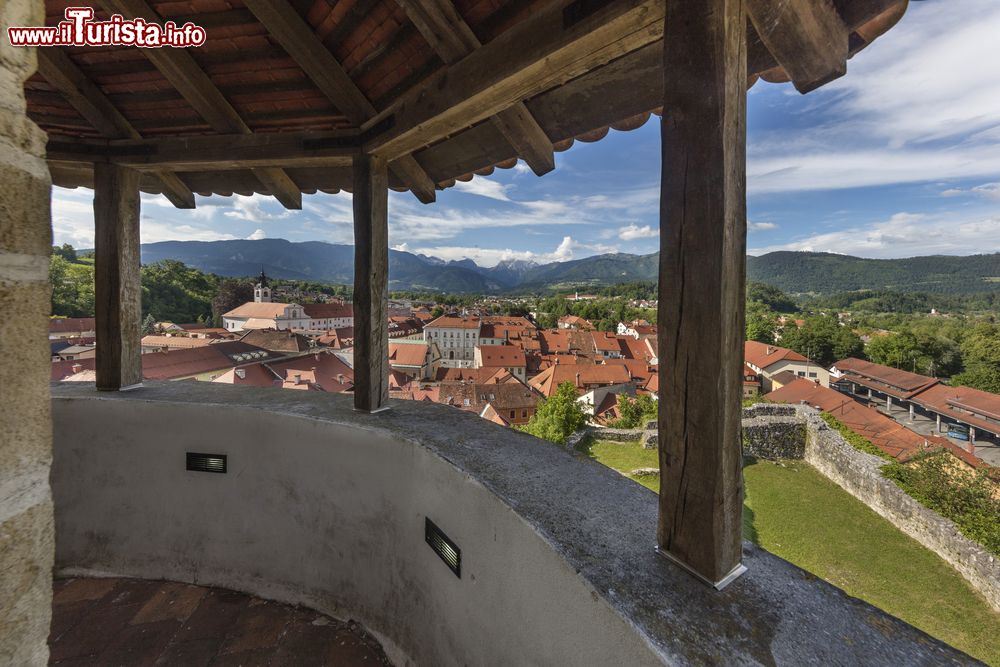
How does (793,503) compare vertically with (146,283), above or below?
below

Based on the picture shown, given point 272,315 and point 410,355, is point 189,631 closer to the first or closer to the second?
point 272,315

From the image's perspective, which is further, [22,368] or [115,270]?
[115,270]

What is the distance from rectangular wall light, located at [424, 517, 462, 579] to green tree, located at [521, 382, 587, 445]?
35.8ft

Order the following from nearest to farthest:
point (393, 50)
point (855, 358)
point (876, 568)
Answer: point (393, 50)
point (876, 568)
point (855, 358)

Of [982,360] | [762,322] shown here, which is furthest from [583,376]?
[982,360]

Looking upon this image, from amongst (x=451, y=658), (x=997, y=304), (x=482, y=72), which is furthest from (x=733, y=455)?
(x=997, y=304)

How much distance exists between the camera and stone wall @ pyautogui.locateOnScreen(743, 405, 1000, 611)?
697 cm

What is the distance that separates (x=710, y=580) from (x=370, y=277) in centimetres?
204

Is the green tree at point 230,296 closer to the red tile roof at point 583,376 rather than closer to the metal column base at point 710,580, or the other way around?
the metal column base at point 710,580

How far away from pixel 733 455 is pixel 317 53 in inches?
91.6

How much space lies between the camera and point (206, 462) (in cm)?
221

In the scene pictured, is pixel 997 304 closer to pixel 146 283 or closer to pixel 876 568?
pixel 876 568

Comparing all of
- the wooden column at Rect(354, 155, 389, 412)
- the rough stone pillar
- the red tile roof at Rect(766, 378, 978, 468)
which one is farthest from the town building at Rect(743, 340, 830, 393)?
the rough stone pillar

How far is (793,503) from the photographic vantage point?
988 cm
